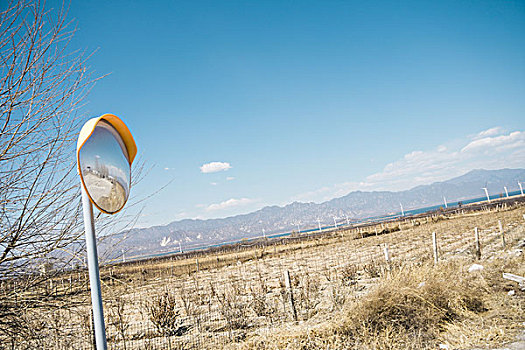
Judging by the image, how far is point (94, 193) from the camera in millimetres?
1706

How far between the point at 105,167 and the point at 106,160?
4cm

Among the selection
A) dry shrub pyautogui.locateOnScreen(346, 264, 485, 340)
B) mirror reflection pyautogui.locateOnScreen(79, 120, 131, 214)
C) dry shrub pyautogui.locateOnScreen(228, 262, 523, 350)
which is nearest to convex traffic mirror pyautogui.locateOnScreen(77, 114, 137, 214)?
mirror reflection pyautogui.locateOnScreen(79, 120, 131, 214)

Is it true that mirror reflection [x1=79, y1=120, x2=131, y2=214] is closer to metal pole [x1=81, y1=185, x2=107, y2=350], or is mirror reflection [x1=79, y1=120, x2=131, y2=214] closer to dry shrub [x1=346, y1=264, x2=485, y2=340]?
metal pole [x1=81, y1=185, x2=107, y2=350]

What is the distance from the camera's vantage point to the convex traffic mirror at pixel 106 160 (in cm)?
161

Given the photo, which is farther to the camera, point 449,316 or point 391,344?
point 449,316

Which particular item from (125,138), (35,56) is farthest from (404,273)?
(35,56)

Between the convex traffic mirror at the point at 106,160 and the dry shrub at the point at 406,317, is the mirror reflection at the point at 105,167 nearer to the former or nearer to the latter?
the convex traffic mirror at the point at 106,160

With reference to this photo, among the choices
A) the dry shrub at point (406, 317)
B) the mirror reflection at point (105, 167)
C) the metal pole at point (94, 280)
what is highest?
the mirror reflection at point (105, 167)

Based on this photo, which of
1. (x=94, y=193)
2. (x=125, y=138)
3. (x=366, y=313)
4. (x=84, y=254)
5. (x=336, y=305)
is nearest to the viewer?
(x=94, y=193)

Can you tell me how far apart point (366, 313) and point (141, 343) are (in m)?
5.98

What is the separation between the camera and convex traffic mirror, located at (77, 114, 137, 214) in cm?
161

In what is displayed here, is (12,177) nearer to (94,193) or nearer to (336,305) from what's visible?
(94,193)

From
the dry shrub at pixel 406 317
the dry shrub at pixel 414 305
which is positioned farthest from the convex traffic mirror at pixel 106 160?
the dry shrub at pixel 414 305

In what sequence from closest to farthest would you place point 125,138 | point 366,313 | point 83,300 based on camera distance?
point 125,138, point 83,300, point 366,313
